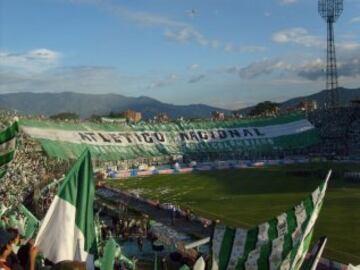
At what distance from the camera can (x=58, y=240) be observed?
9.48m

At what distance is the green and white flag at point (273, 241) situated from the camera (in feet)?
26.6

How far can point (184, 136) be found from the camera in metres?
98.9

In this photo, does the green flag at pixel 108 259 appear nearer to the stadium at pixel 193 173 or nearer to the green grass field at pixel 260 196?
the stadium at pixel 193 173

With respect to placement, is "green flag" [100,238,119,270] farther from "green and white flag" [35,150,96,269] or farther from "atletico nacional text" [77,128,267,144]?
"atletico nacional text" [77,128,267,144]

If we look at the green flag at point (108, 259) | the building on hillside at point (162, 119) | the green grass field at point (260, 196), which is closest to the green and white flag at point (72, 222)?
the green flag at point (108, 259)

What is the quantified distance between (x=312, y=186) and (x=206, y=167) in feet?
95.5

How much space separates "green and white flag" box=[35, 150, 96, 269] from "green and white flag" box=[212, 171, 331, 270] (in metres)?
2.11

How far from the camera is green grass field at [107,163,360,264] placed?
114 feet

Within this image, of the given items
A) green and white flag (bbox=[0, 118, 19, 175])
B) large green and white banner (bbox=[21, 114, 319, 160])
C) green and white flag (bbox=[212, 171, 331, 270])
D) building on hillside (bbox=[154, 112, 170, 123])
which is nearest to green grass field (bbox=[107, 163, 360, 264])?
large green and white banner (bbox=[21, 114, 319, 160])

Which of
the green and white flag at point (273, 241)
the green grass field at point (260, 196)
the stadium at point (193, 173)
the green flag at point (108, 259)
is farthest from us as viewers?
the green grass field at point (260, 196)

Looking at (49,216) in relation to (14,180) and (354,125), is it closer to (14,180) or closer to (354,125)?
(14,180)

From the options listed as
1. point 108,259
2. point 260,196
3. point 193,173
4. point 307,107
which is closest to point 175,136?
point 193,173

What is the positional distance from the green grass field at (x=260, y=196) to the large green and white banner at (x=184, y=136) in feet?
54.4

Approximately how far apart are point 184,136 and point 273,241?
90.5 metres
